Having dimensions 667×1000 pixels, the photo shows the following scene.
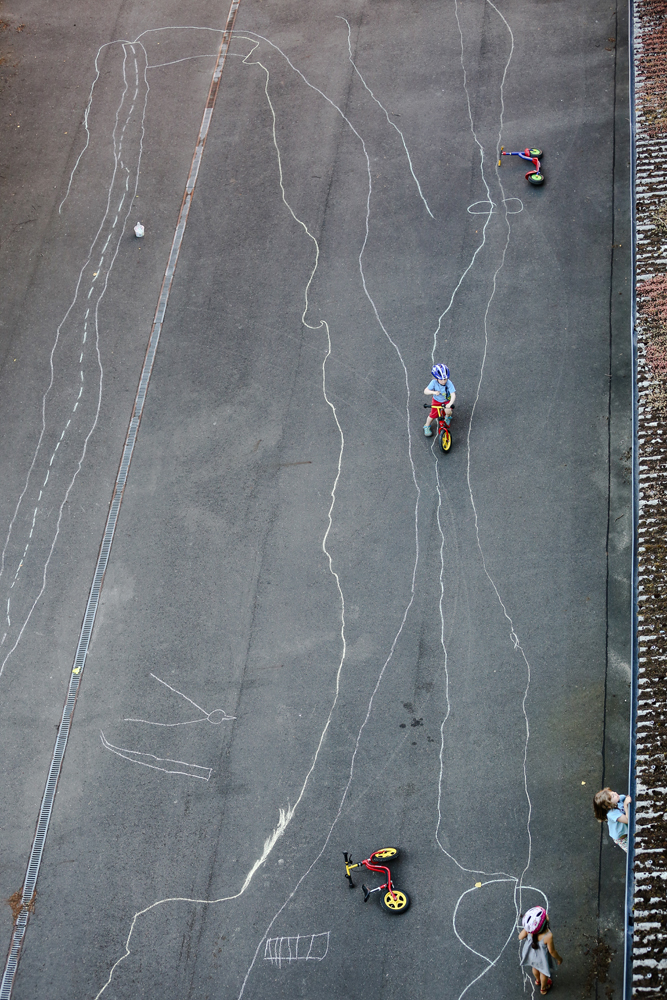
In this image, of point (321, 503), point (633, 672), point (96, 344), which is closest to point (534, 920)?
point (633, 672)

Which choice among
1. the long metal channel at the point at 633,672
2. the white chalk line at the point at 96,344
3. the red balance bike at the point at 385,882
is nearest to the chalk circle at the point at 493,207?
the long metal channel at the point at 633,672

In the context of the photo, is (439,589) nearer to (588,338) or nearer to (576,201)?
(588,338)

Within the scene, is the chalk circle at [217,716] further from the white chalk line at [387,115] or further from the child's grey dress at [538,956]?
the white chalk line at [387,115]

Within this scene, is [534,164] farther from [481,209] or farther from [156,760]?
[156,760]

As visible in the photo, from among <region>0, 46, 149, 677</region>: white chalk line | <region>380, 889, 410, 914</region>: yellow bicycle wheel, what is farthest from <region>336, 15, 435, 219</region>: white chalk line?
<region>380, 889, 410, 914</region>: yellow bicycle wheel

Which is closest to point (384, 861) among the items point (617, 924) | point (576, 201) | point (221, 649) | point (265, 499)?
point (617, 924)

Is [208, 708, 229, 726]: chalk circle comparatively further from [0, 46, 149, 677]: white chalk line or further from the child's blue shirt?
the child's blue shirt
